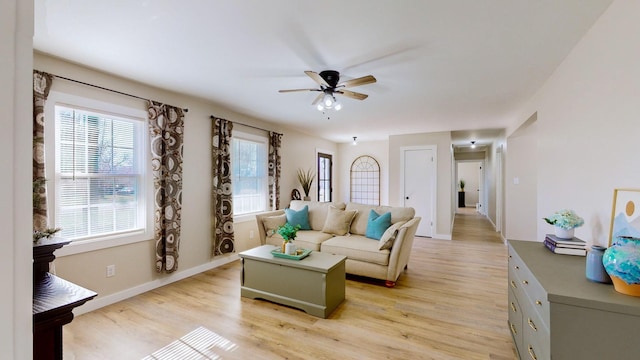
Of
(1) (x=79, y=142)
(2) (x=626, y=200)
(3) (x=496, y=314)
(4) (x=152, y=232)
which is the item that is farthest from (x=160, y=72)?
(3) (x=496, y=314)

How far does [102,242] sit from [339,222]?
2898mm

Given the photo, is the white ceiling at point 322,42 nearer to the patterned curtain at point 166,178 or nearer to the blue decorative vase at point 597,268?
the patterned curtain at point 166,178

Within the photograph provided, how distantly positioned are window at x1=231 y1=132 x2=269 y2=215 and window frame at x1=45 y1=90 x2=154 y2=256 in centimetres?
134

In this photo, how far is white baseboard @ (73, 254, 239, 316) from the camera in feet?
9.14

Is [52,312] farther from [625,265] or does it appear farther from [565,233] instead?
[565,233]

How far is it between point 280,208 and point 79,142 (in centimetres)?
341

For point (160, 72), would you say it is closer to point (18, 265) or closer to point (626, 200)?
point (18, 265)

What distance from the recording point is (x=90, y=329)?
247 cm

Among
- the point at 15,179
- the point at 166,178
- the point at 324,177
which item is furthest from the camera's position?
the point at 324,177

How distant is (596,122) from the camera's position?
194cm

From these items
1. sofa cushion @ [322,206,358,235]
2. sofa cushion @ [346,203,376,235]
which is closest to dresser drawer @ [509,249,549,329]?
sofa cushion @ [346,203,376,235]

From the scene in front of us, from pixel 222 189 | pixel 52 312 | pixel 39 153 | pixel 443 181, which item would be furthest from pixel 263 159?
pixel 52 312

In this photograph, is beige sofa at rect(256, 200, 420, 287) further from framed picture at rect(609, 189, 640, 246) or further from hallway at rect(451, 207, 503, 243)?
hallway at rect(451, 207, 503, 243)

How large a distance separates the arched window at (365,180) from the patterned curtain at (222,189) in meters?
4.62
